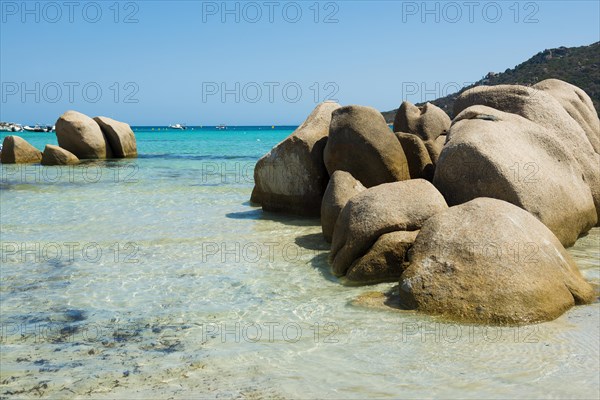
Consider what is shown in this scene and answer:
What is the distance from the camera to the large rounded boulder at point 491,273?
19.2 feet

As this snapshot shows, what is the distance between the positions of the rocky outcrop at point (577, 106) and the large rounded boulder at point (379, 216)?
5.31 m

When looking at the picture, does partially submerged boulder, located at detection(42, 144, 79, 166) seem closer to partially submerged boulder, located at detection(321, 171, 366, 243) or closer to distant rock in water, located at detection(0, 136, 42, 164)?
distant rock in water, located at detection(0, 136, 42, 164)

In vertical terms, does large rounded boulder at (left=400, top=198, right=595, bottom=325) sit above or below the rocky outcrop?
below

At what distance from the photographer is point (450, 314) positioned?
5.87 metres

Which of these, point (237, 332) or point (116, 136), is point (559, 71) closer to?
point (116, 136)

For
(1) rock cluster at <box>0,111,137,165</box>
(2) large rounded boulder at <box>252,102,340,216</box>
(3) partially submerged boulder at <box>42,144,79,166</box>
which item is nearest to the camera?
(2) large rounded boulder at <box>252,102,340,216</box>

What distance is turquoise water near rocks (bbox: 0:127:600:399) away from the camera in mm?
4641

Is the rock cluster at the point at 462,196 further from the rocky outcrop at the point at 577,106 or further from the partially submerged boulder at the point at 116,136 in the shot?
the partially submerged boulder at the point at 116,136

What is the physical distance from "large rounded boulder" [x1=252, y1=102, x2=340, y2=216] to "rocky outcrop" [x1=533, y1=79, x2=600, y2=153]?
450 cm

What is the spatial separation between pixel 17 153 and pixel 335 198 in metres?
21.6

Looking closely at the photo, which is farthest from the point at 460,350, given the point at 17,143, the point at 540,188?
the point at 17,143

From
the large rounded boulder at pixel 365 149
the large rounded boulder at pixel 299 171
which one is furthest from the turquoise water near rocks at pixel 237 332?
the large rounded boulder at pixel 299 171

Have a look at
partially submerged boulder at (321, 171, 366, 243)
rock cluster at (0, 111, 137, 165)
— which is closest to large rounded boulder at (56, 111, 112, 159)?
rock cluster at (0, 111, 137, 165)

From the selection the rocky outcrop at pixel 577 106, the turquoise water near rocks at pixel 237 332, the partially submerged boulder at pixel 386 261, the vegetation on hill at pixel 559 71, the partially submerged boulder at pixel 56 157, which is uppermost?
the vegetation on hill at pixel 559 71
